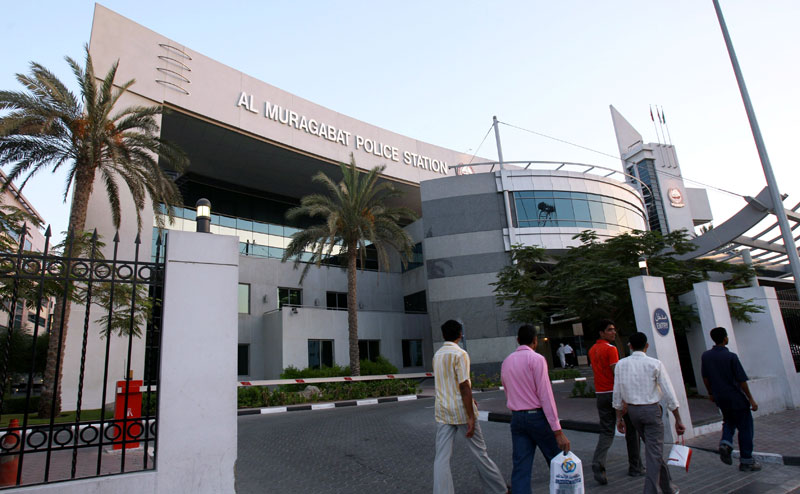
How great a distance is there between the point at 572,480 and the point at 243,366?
926 inches

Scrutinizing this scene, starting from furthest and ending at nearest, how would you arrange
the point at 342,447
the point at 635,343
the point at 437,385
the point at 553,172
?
the point at 553,172 → the point at 342,447 → the point at 635,343 → the point at 437,385

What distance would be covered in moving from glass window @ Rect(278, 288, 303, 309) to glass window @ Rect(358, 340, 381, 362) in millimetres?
4430

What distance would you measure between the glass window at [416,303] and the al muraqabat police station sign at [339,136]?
890 centimetres

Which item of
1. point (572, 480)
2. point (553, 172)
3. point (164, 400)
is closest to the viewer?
point (572, 480)

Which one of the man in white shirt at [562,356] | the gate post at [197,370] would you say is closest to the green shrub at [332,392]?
the man in white shirt at [562,356]

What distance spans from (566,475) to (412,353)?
26.5 m

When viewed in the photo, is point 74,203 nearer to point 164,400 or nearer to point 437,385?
point 164,400

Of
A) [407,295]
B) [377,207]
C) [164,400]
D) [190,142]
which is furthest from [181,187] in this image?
[164,400]

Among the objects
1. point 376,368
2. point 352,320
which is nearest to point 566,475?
point 352,320

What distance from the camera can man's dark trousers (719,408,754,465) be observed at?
6043mm

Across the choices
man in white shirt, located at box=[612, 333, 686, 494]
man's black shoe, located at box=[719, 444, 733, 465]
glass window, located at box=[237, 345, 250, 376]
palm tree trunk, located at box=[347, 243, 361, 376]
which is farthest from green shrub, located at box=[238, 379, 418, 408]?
man's black shoe, located at box=[719, 444, 733, 465]

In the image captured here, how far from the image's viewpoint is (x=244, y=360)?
2525 centimetres

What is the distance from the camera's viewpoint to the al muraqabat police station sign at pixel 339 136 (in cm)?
2606

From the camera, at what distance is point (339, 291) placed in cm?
3036
